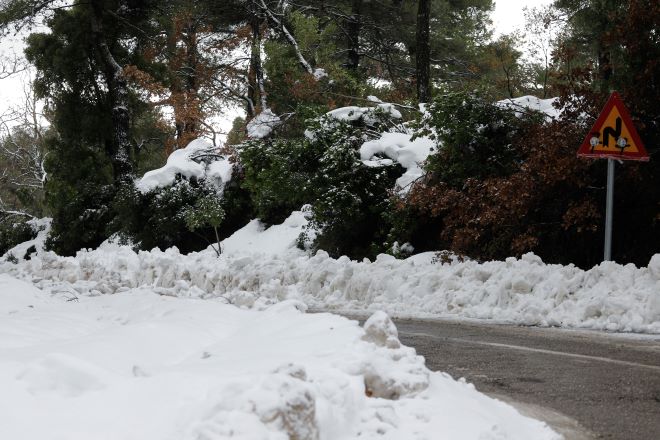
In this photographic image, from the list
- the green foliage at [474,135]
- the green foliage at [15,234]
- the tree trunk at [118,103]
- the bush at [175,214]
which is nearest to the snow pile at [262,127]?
the bush at [175,214]

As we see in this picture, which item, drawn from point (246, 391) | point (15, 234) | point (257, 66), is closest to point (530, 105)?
point (246, 391)

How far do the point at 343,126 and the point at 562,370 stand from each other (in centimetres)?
1136

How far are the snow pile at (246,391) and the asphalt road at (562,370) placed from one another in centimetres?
40

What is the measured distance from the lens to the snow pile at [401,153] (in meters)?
14.4

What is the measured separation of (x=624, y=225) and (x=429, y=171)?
12.8 ft

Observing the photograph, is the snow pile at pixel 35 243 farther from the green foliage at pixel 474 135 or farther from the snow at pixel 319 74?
the green foliage at pixel 474 135

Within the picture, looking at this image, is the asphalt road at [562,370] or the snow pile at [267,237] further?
the snow pile at [267,237]

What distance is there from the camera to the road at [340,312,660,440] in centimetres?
399

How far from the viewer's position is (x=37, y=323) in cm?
675

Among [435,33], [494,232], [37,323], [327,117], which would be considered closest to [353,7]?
[435,33]

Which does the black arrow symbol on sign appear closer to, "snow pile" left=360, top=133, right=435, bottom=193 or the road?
the road

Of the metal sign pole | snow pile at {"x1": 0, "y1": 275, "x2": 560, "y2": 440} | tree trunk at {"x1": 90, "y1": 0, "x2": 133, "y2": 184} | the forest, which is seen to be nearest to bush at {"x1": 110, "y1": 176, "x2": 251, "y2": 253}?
the forest

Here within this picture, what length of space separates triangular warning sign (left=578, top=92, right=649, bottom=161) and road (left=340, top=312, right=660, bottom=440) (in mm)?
2685

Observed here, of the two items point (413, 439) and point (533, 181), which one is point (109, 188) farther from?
point (413, 439)
